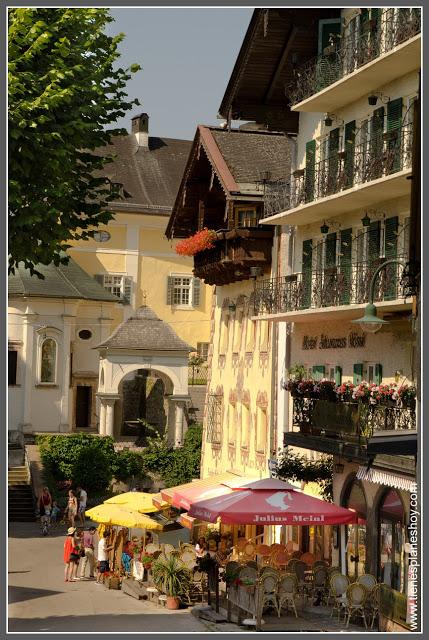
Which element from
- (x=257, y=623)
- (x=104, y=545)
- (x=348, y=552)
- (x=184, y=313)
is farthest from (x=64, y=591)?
(x=184, y=313)

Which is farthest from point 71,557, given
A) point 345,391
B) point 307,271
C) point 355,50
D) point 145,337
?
point 145,337

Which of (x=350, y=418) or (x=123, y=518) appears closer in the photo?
(x=350, y=418)

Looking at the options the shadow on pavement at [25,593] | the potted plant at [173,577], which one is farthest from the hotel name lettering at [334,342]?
the shadow on pavement at [25,593]

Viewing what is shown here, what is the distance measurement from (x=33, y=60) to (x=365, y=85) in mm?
7758

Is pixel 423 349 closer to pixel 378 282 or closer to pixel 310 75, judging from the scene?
pixel 378 282

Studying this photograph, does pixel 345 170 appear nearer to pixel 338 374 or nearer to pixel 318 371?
pixel 338 374

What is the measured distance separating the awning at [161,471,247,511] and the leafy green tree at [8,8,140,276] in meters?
5.97

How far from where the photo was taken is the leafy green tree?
26219 mm

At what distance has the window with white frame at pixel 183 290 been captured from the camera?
7575 centimetres

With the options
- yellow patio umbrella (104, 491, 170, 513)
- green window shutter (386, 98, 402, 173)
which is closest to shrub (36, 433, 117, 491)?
yellow patio umbrella (104, 491, 170, 513)

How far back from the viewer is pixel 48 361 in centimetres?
6494

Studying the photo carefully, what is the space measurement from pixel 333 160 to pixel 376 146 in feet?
10.6

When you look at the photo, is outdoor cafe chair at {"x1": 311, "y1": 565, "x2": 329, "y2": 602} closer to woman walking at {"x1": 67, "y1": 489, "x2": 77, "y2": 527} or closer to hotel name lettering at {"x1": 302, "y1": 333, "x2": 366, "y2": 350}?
hotel name lettering at {"x1": 302, "y1": 333, "x2": 366, "y2": 350}

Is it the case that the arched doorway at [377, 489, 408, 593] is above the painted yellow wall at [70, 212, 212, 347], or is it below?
below
